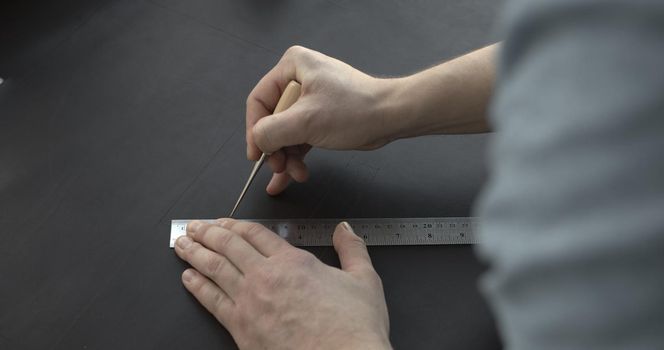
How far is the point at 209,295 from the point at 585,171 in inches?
32.8

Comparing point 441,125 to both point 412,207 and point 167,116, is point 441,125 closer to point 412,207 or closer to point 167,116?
point 412,207

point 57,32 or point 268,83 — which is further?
point 57,32

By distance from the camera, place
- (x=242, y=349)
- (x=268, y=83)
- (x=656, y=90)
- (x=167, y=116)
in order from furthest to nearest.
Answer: (x=167, y=116)
(x=268, y=83)
(x=242, y=349)
(x=656, y=90)

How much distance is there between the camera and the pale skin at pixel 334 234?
0.89 m

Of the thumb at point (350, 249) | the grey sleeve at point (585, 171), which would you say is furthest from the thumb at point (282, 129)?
the grey sleeve at point (585, 171)

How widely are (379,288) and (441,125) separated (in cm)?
38

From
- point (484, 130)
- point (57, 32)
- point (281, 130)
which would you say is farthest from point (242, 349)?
point (57, 32)

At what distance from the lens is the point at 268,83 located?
109 cm

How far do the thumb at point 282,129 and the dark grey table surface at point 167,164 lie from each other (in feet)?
0.52

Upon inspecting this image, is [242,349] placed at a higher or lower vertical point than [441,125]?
lower

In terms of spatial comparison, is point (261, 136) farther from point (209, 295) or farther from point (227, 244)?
point (209, 295)

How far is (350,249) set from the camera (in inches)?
40.4

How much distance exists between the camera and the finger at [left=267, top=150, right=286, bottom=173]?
3.53 feet

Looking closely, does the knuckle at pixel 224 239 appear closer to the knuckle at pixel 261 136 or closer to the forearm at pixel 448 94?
the knuckle at pixel 261 136
